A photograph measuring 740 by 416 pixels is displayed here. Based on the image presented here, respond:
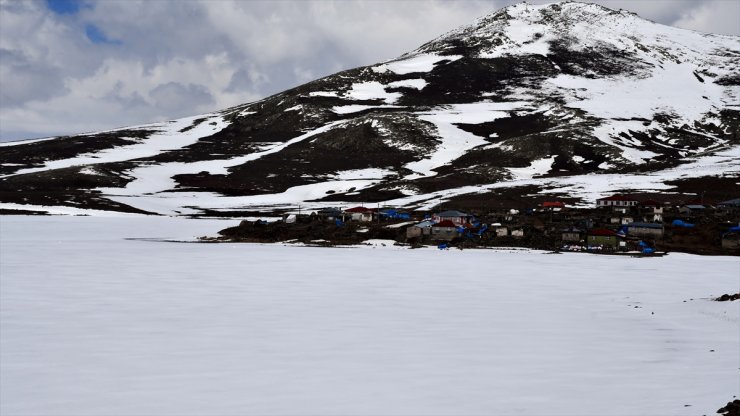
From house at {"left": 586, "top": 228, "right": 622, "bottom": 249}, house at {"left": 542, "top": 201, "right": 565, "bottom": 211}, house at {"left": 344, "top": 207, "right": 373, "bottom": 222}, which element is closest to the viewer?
house at {"left": 586, "top": 228, "right": 622, "bottom": 249}

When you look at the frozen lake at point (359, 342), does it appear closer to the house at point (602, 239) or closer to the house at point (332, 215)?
the house at point (602, 239)

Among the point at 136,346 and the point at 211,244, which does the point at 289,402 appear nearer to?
the point at 136,346

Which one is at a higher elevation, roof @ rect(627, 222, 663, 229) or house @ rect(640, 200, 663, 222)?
house @ rect(640, 200, 663, 222)

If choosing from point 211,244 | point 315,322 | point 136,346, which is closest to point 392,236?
point 211,244

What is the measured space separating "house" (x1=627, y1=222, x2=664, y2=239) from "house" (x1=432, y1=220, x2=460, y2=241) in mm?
24483

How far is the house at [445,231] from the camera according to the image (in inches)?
3551

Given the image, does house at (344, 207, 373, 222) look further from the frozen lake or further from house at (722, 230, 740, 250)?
the frozen lake

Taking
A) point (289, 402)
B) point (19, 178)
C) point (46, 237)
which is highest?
point (19, 178)

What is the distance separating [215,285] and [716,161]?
193989mm

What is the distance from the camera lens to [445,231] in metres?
90.8

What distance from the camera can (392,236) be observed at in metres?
92.2

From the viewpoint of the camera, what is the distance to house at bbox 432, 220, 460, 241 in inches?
3551

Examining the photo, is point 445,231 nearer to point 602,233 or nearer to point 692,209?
point 602,233

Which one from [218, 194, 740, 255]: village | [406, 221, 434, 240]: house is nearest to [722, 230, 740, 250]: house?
[218, 194, 740, 255]: village
